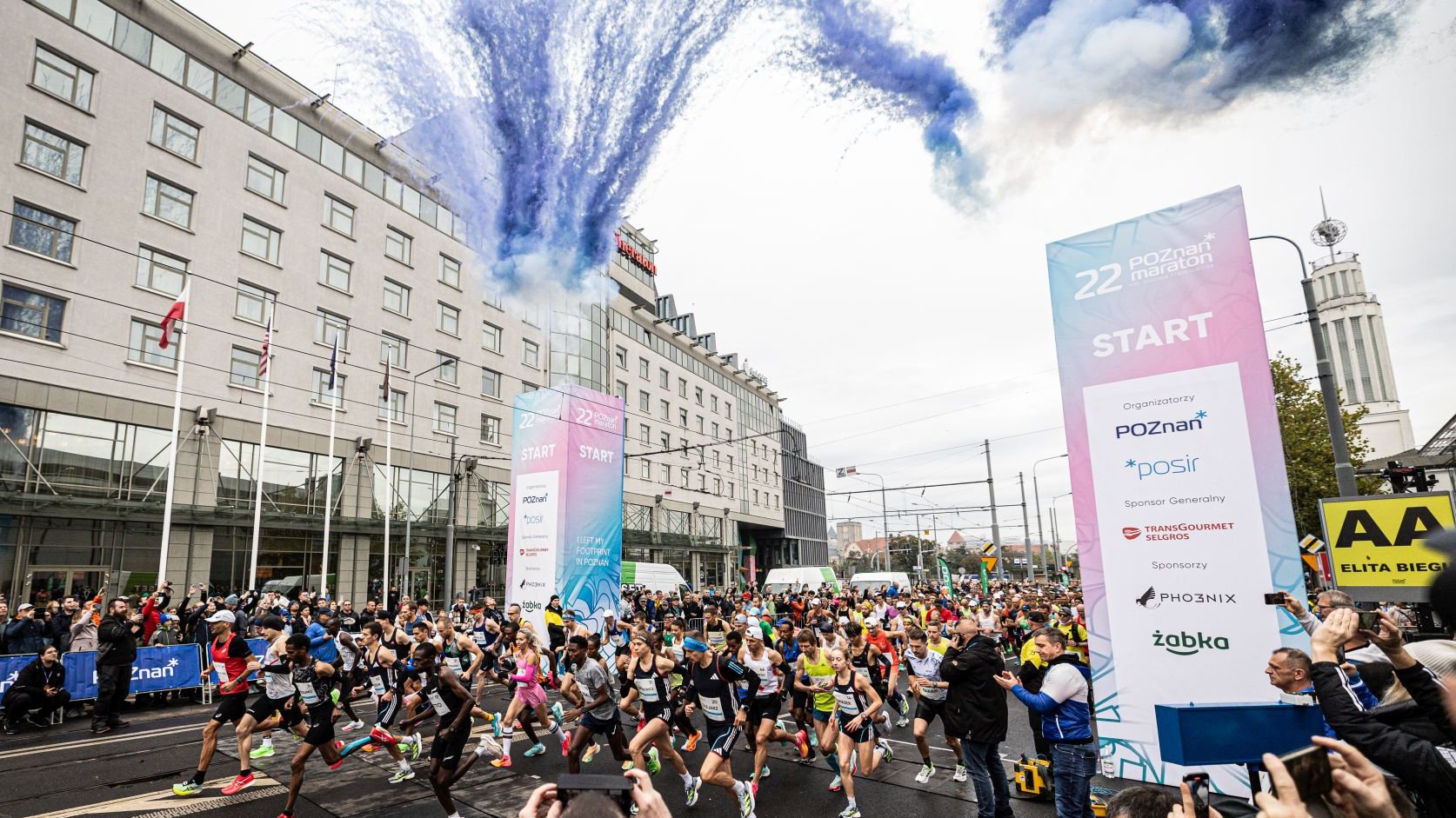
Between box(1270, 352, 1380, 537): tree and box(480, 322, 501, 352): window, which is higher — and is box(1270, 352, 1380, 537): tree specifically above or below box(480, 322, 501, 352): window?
below

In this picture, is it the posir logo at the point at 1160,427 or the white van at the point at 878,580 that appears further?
the white van at the point at 878,580

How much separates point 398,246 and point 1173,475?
114 ft

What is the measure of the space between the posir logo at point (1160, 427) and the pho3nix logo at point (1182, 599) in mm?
1896

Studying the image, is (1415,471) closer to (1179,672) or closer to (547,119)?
(1179,672)

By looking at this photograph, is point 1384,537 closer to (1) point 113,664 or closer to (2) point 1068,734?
(2) point 1068,734

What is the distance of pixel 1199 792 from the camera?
240 centimetres

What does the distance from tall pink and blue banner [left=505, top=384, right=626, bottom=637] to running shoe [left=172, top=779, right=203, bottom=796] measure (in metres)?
10.6

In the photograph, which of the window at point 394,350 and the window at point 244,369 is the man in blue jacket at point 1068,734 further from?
the window at point 394,350

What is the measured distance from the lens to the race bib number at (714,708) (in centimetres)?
→ 873

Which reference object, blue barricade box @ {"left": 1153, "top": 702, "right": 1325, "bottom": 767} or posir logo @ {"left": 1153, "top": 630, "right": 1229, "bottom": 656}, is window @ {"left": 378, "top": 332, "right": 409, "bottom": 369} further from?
blue barricade box @ {"left": 1153, "top": 702, "right": 1325, "bottom": 767}

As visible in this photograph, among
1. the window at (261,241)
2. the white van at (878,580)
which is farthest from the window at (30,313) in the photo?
the white van at (878,580)

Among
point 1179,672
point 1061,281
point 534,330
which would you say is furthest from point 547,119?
point 534,330

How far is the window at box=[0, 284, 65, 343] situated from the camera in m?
21.1

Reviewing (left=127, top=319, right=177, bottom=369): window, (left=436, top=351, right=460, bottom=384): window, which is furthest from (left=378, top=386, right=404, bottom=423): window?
(left=127, top=319, right=177, bottom=369): window
